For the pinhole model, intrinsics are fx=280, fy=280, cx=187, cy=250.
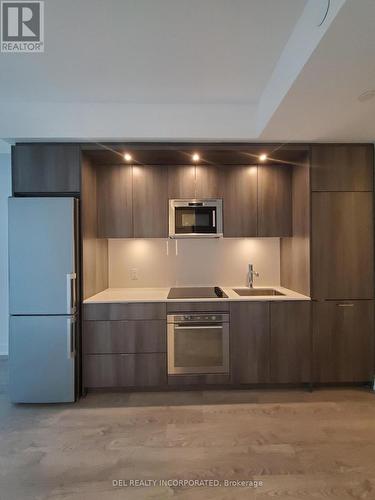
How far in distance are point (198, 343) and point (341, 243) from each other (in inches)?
66.8

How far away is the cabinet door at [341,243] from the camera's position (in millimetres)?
2713

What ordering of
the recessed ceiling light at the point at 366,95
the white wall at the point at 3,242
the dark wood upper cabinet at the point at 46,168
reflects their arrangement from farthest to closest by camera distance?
the white wall at the point at 3,242 → the dark wood upper cabinet at the point at 46,168 → the recessed ceiling light at the point at 366,95

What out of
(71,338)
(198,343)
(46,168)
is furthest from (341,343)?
(46,168)

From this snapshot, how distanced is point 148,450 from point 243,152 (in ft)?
8.59

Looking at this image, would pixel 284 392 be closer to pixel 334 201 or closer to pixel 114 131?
pixel 334 201

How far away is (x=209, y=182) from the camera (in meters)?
3.05

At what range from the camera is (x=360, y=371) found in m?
2.71

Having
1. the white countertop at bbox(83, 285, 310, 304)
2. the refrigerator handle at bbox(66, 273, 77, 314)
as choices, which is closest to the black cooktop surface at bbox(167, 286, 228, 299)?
the white countertop at bbox(83, 285, 310, 304)

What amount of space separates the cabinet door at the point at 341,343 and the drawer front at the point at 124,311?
1529 millimetres

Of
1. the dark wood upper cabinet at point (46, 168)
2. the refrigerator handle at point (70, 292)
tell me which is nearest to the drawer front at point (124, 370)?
the refrigerator handle at point (70, 292)

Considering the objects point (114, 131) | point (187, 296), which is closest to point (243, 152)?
point (114, 131)

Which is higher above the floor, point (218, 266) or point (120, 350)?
point (218, 266)

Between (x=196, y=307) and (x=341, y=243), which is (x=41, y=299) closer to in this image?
(x=196, y=307)

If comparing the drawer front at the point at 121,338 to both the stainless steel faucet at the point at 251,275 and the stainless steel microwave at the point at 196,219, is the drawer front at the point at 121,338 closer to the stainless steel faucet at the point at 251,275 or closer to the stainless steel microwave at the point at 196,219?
the stainless steel microwave at the point at 196,219
